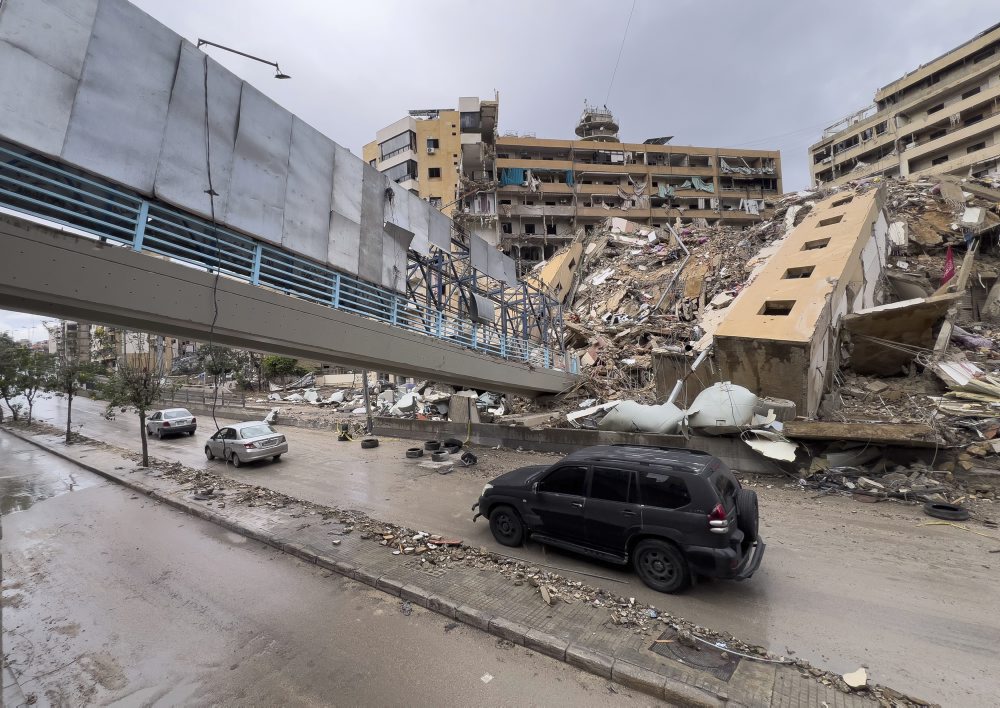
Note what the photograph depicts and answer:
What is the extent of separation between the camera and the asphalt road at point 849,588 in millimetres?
3932

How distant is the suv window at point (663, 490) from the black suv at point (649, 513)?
A: 0.4 inches

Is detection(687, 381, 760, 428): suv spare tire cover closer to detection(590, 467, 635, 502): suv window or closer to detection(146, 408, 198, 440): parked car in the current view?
detection(590, 467, 635, 502): suv window

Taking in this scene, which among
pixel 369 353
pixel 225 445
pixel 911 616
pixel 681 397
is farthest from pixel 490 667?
pixel 225 445

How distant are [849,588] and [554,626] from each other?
12.3 ft

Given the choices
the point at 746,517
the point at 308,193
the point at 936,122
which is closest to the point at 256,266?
the point at 308,193

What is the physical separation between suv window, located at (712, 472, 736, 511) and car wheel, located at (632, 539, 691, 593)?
2.66 ft

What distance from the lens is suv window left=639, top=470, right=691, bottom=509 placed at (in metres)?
5.04

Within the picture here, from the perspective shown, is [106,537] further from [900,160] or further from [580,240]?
[900,160]

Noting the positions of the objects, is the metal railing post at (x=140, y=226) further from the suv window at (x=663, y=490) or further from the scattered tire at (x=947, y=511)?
the scattered tire at (x=947, y=511)

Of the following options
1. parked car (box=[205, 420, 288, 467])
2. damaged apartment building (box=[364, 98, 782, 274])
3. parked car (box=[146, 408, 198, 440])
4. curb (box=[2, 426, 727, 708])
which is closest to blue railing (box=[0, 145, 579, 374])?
curb (box=[2, 426, 727, 708])

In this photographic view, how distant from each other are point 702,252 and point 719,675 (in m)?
22.8

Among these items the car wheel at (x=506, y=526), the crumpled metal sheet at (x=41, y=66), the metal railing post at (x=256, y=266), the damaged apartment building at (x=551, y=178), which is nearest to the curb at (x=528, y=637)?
the car wheel at (x=506, y=526)

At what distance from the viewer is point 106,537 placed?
756cm

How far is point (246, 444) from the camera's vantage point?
513 inches
